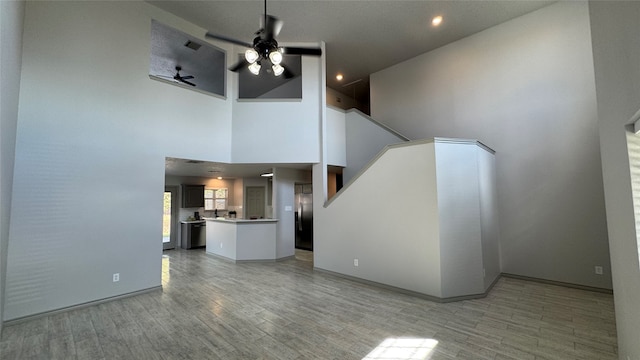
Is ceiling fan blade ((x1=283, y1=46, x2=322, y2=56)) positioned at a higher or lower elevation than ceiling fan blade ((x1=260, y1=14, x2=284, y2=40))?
lower

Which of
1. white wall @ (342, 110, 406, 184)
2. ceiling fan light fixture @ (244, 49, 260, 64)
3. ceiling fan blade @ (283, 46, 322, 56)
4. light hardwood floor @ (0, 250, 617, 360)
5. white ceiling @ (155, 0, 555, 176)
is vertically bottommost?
light hardwood floor @ (0, 250, 617, 360)

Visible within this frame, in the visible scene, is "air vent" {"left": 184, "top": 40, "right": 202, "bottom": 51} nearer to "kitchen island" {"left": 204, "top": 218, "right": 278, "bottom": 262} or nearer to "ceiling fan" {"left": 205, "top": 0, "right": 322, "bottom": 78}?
"ceiling fan" {"left": 205, "top": 0, "right": 322, "bottom": 78}

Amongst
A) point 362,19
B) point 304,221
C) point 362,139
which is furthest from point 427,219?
→ point 304,221

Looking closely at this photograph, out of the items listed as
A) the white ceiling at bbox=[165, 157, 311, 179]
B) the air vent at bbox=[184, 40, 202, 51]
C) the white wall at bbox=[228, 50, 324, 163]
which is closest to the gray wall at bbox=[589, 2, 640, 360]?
the white wall at bbox=[228, 50, 324, 163]

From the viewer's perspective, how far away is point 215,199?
9.81m

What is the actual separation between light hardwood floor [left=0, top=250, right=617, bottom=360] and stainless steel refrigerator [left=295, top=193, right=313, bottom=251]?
3.84 m

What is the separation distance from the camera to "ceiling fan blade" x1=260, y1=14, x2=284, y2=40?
120 inches

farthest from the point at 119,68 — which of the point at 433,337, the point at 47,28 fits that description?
the point at 433,337

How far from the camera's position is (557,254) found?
15.5 feet

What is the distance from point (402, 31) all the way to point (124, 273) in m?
7.23

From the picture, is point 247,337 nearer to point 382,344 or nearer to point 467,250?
point 382,344

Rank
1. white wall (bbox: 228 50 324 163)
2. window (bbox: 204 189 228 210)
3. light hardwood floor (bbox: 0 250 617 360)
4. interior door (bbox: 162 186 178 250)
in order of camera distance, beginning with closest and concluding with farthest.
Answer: light hardwood floor (bbox: 0 250 617 360)
white wall (bbox: 228 50 324 163)
interior door (bbox: 162 186 178 250)
window (bbox: 204 189 228 210)

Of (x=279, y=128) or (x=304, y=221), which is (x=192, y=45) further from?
(x=304, y=221)

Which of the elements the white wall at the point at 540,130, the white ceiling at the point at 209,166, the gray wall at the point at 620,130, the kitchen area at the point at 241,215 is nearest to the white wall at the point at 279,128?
the white ceiling at the point at 209,166
